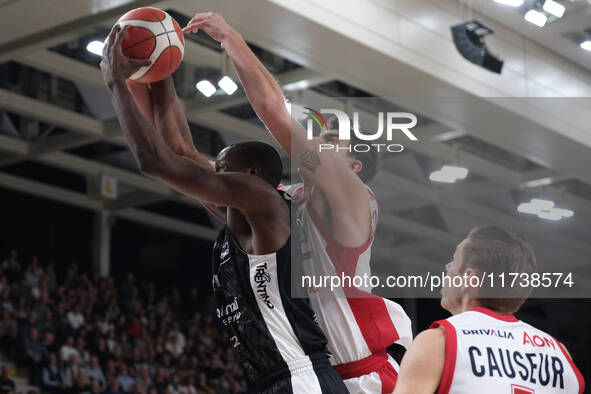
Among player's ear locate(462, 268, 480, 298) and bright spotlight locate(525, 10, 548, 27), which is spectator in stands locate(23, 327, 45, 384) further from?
player's ear locate(462, 268, 480, 298)

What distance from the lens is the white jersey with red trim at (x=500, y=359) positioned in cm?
258

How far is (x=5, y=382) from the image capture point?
1238 centimetres

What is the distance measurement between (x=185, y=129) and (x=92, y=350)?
11.5 m

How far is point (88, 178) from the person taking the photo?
1959 centimetres

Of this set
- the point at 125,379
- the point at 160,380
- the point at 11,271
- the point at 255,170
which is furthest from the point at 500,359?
the point at 11,271

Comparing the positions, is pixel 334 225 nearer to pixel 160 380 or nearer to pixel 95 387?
pixel 95 387

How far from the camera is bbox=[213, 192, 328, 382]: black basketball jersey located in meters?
3.44

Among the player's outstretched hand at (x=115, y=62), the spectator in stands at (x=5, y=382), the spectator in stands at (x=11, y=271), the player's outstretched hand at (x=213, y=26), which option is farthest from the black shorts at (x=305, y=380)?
the spectator in stands at (x=11, y=271)

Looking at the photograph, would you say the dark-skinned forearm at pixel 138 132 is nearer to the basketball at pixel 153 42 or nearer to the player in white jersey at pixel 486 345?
the basketball at pixel 153 42

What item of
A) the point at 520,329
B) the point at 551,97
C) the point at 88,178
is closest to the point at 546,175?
the point at 551,97

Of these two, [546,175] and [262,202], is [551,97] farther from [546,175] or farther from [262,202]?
[262,202]

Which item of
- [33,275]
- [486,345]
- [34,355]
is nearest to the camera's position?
[486,345]

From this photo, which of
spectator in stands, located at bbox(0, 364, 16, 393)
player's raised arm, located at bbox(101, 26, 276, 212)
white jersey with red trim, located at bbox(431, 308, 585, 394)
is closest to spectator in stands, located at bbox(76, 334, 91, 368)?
spectator in stands, located at bbox(0, 364, 16, 393)

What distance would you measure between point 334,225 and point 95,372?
11094 mm
